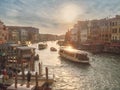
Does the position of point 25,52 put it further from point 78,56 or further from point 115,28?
point 115,28

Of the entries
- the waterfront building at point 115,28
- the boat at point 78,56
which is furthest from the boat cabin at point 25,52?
the waterfront building at point 115,28

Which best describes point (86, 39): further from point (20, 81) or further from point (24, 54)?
point (20, 81)

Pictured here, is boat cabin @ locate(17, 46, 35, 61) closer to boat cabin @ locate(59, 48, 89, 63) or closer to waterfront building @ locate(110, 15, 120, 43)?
boat cabin @ locate(59, 48, 89, 63)

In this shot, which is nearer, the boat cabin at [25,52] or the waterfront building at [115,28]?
the boat cabin at [25,52]

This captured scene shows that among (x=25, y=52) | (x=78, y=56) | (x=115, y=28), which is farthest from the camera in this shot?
(x=115, y=28)

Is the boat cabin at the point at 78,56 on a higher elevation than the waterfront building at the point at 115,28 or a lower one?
lower

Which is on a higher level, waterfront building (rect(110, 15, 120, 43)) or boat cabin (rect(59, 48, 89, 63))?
waterfront building (rect(110, 15, 120, 43))

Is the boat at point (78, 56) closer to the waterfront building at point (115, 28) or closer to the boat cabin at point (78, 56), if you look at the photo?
the boat cabin at point (78, 56)

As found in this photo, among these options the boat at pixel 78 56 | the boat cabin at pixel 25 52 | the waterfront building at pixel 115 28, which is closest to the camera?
the boat at pixel 78 56

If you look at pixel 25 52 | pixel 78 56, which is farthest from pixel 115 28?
pixel 25 52

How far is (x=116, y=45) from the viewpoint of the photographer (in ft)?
280

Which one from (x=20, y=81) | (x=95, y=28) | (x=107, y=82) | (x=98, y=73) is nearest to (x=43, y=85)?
(x=20, y=81)


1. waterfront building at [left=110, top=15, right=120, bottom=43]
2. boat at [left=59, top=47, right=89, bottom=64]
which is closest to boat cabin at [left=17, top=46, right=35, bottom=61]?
boat at [left=59, top=47, right=89, bottom=64]

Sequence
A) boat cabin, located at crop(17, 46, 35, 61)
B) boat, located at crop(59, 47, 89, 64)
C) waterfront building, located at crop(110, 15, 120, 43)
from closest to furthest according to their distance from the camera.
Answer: boat, located at crop(59, 47, 89, 64) → boat cabin, located at crop(17, 46, 35, 61) → waterfront building, located at crop(110, 15, 120, 43)
